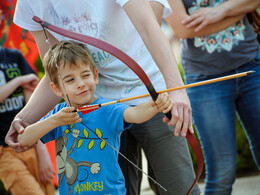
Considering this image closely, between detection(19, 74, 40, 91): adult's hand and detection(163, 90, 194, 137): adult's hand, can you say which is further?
detection(19, 74, 40, 91): adult's hand

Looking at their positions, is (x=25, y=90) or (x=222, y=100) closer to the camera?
(x=222, y=100)

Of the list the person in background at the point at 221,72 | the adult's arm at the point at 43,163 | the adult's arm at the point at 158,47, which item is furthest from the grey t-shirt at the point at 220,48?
the adult's arm at the point at 43,163

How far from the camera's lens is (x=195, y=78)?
2502 millimetres

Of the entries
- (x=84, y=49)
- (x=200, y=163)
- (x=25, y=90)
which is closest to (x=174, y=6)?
(x=84, y=49)

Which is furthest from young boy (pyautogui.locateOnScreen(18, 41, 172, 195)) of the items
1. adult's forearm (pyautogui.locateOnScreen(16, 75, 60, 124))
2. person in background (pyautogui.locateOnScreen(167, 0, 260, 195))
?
person in background (pyautogui.locateOnScreen(167, 0, 260, 195))

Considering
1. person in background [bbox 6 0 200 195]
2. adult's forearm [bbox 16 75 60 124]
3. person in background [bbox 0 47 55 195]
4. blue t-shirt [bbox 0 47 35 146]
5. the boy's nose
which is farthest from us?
blue t-shirt [bbox 0 47 35 146]

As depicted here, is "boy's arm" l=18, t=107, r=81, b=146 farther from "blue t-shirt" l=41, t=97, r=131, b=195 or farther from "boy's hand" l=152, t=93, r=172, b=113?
"boy's hand" l=152, t=93, r=172, b=113

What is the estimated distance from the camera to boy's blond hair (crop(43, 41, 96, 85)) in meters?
1.79

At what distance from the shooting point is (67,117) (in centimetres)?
167

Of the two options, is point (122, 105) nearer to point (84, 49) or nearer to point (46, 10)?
point (84, 49)

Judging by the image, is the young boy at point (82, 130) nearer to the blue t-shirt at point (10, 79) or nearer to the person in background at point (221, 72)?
the person in background at point (221, 72)

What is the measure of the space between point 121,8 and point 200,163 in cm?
77

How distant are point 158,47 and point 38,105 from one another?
662mm

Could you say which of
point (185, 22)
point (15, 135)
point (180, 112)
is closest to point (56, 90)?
point (15, 135)
